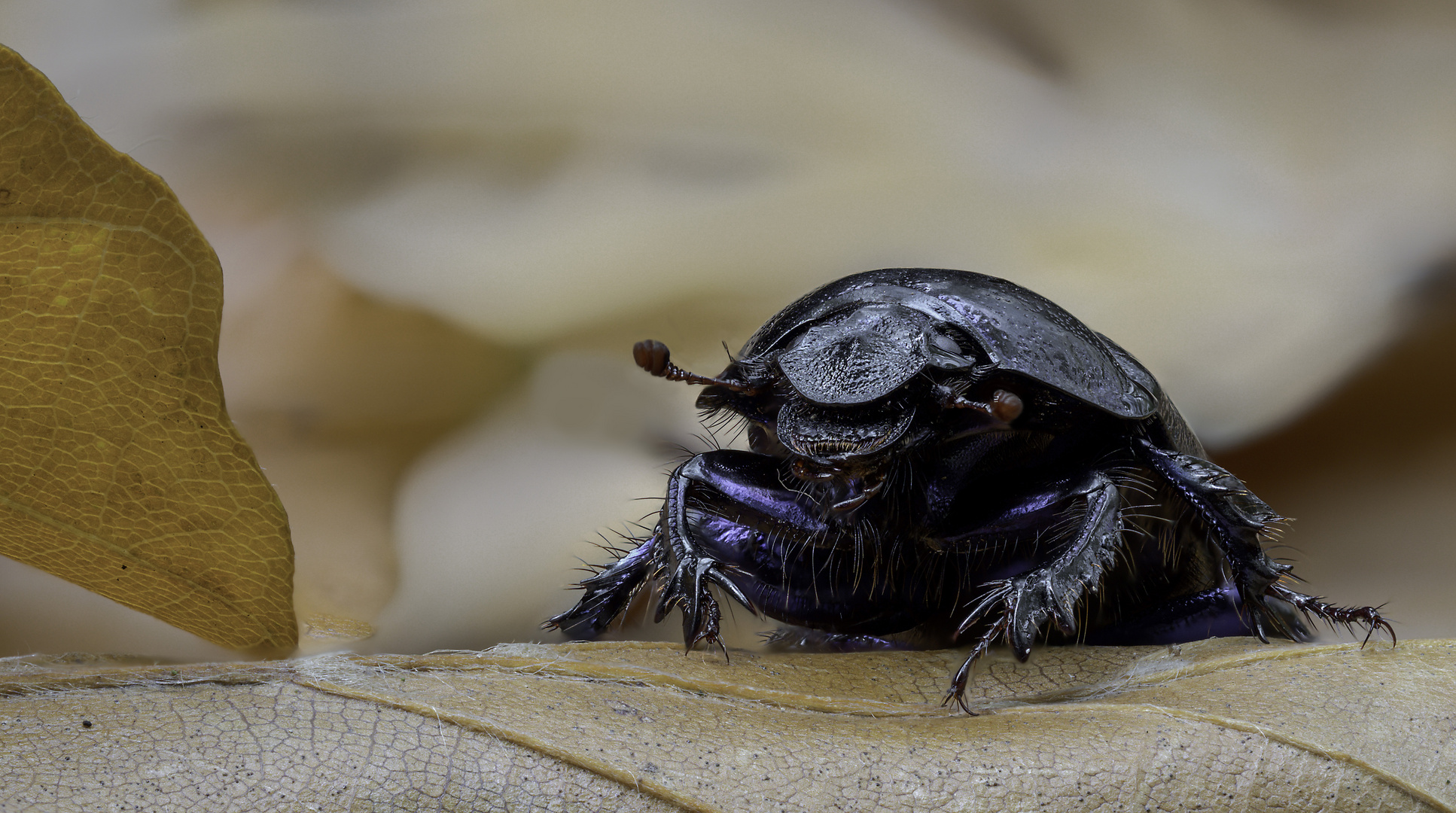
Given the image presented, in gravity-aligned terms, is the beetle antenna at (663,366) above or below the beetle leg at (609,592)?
above

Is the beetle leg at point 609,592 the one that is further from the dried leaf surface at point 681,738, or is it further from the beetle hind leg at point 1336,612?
the beetle hind leg at point 1336,612

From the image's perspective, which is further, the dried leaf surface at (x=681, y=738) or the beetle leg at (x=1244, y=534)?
the beetle leg at (x=1244, y=534)

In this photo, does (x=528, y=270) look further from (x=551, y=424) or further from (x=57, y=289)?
(x=57, y=289)


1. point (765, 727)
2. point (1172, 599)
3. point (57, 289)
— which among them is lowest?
point (765, 727)

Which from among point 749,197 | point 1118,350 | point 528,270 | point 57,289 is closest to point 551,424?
point 528,270

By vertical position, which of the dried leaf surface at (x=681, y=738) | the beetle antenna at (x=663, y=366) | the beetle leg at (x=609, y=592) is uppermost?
the beetle antenna at (x=663, y=366)

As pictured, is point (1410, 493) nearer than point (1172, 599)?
No

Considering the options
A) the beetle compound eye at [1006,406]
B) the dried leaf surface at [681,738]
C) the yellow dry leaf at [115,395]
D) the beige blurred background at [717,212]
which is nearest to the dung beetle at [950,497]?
the beetle compound eye at [1006,406]
